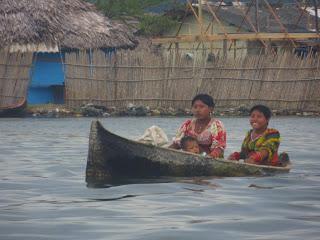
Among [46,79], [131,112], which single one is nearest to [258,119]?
[131,112]

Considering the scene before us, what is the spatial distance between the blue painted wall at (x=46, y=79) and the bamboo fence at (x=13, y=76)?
2.69 meters

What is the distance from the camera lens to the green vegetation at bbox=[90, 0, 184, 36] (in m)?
29.4

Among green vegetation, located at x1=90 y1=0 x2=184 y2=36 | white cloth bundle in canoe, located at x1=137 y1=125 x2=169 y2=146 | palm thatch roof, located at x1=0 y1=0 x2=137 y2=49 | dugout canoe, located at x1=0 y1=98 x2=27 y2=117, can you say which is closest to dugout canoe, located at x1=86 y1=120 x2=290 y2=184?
white cloth bundle in canoe, located at x1=137 y1=125 x2=169 y2=146

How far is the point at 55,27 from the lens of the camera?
23.7m

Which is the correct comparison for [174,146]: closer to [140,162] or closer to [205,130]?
[205,130]

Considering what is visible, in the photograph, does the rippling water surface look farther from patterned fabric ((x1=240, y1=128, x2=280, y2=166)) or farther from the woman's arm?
the woman's arm

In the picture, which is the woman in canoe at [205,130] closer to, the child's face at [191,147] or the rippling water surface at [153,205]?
the child's face at [191,147]

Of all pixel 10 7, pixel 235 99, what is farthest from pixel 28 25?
pixel 235 99

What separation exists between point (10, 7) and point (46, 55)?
220 cm

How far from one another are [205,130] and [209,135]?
8cm

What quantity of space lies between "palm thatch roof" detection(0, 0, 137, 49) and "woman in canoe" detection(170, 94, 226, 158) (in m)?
14.4

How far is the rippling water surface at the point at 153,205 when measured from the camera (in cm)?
556

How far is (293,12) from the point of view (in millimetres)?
31391

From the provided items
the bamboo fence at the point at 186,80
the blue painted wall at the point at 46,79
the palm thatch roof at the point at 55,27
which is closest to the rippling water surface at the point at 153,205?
the bamboo fence at the point at 186,80
